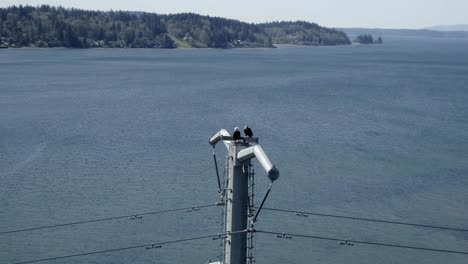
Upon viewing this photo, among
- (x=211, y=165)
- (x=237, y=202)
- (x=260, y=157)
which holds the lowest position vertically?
(x=211, y=165)

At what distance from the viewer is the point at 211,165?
217 feet

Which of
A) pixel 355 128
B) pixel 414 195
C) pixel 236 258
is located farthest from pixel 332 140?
pixel 236 258

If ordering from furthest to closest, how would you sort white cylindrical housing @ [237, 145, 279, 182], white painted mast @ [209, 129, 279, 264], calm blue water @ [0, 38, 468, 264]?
calm blue water @ [0, 38, 468, 264]
white painted mast @ [209, 129, 279, 264]
white cylindrical housing @ [237, 145, 279, 182]

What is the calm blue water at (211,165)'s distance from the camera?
149 feet

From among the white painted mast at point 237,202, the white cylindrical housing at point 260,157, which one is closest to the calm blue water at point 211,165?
the white painted mast at point 237,202

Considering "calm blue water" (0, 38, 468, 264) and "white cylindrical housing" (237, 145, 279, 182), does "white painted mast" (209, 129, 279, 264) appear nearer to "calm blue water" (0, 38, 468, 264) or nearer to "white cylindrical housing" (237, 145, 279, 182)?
"white cylindrical housing" (237, 145, 279, 182)

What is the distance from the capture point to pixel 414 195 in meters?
56.8

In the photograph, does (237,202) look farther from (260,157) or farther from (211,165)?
(211,165)

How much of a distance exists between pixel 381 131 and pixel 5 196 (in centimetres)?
4968

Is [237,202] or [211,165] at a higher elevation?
[237,202]

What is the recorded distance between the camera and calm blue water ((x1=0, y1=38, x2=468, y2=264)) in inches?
1793

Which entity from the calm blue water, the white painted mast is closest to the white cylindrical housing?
the white painted mast

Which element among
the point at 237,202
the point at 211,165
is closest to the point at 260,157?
the point at 237,202

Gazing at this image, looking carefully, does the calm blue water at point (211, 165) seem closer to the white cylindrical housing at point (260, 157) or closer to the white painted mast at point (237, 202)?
the white painted mast at point (237, 202)
